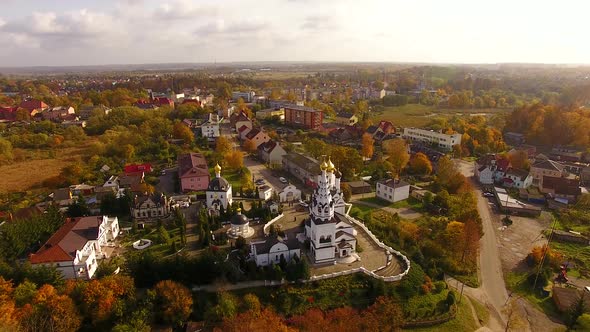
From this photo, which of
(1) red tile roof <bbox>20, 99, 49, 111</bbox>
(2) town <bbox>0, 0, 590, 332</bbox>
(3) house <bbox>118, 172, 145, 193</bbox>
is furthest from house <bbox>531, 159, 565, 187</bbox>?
(1) red tile roof <bbox>20, 99, 49, 111</bbox>

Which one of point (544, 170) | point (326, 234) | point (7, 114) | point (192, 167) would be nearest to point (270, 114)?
point (192, 167)

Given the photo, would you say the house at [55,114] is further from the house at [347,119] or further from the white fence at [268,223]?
the white fence at [268,223]

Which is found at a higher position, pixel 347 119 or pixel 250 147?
pixel 347 119

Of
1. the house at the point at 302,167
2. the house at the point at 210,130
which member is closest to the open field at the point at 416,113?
the house at the point at 210,130

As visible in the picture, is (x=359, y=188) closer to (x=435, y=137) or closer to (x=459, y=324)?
(x=459, y=324)

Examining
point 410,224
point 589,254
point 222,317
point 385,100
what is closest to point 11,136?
point 222,317

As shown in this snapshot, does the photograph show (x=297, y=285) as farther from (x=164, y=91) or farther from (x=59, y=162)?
(x=164, y=91)

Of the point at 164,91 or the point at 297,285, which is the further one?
the point at 164,91
